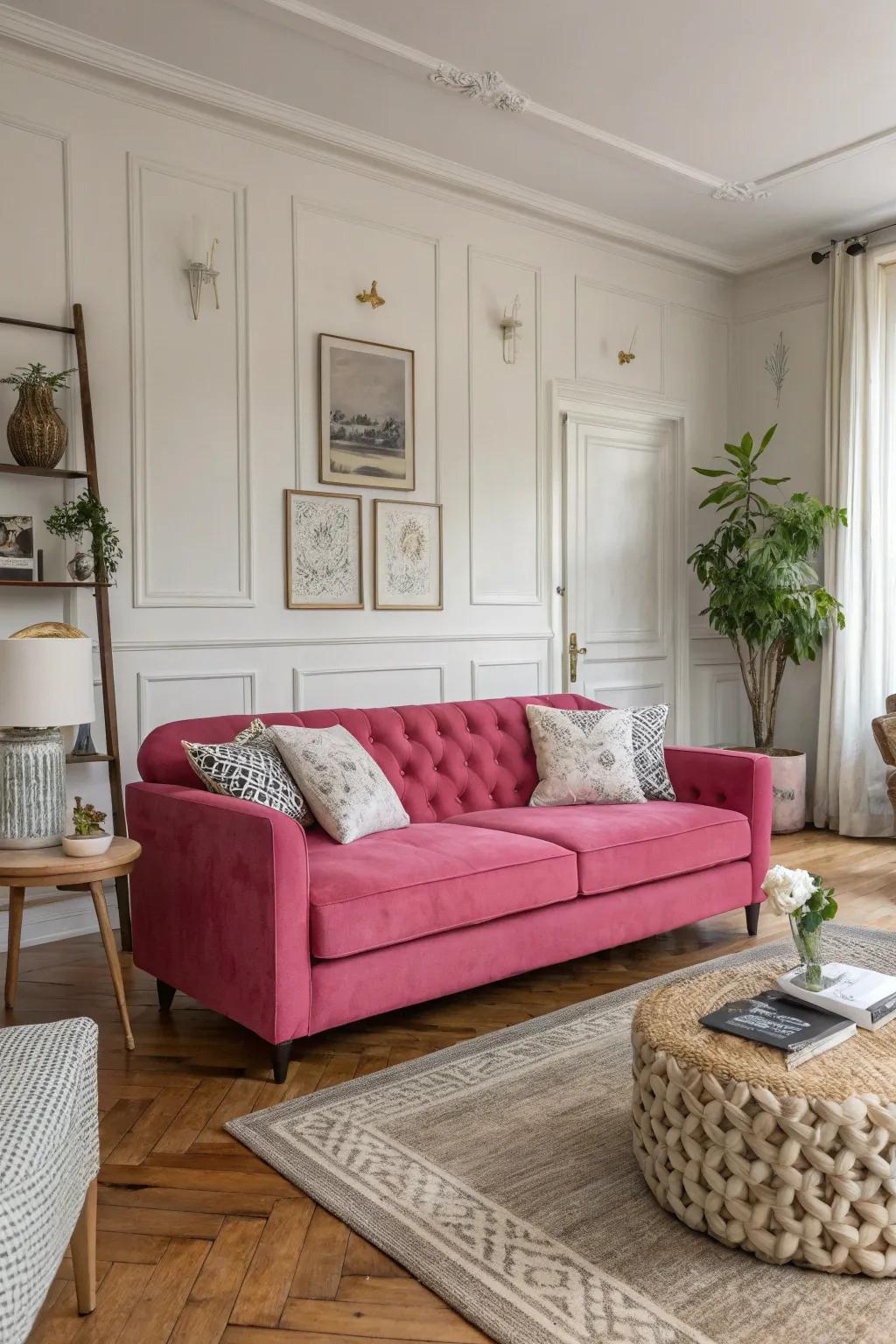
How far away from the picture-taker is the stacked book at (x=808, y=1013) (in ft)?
6.17

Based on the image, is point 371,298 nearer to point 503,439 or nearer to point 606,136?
point 503,439

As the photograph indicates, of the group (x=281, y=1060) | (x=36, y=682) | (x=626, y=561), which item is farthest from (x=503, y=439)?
(x=281, y=1060)

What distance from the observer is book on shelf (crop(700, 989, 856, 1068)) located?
73.2 inches

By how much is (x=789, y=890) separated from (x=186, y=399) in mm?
3007

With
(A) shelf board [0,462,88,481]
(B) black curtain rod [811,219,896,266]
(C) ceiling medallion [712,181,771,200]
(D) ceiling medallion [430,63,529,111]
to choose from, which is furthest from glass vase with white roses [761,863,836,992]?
(B) black curtain rod [811,219,896,266]

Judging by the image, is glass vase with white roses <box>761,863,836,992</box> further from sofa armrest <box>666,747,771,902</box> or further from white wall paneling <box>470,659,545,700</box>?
white wall paneling <box>470,659,545,700</box>

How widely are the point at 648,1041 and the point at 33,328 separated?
3151 millimetres

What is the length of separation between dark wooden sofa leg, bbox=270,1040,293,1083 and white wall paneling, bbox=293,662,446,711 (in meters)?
1.97

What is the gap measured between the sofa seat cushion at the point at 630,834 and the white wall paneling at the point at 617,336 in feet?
8.88

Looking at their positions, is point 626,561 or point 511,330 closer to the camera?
point 511,330

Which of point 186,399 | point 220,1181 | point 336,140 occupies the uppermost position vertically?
point 336,140

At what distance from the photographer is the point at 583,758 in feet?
12.6

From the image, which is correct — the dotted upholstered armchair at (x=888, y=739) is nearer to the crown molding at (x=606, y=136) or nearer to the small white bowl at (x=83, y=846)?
the crown molding at (x=606, y=136)

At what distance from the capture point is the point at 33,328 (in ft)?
12.1
